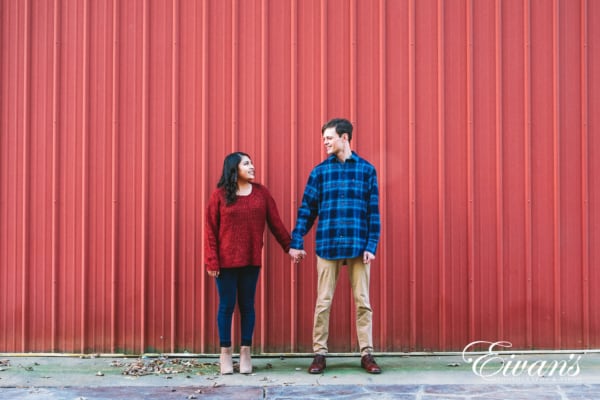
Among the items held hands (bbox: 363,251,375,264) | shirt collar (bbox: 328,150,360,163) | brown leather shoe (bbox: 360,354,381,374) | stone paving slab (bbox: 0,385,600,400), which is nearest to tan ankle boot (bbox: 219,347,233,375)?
stone paving slab (bbox: 0,385,600,400)

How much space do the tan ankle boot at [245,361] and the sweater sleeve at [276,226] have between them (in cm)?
80

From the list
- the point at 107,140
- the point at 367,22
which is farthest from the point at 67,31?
the point at 367,22

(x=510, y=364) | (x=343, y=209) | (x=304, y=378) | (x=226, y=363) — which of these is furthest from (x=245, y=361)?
(x=510, y=364)

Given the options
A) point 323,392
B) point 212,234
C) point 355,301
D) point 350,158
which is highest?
point 350,158

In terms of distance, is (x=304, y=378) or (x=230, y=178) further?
(x=230, y=178)

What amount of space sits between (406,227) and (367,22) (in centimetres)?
174

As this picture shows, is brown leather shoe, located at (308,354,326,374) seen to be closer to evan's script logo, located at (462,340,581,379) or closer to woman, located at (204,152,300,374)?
woman, located at (204,152,300,374)

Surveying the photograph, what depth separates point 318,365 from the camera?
5203 mm

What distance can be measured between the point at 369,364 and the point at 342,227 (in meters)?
1.04

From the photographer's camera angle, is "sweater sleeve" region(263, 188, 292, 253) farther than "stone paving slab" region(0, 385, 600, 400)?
Yes

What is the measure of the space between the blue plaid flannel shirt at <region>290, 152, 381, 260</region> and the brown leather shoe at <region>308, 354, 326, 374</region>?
75 cm

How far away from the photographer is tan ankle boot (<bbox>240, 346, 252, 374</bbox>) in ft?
17.1

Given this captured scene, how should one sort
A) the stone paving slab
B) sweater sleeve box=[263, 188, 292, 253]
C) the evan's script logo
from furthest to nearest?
sweater sleeve box=[263, 188, 292, 253]
the evan's script logo
the stone paving slab

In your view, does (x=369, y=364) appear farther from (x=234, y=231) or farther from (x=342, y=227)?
(x=234, y=231)
